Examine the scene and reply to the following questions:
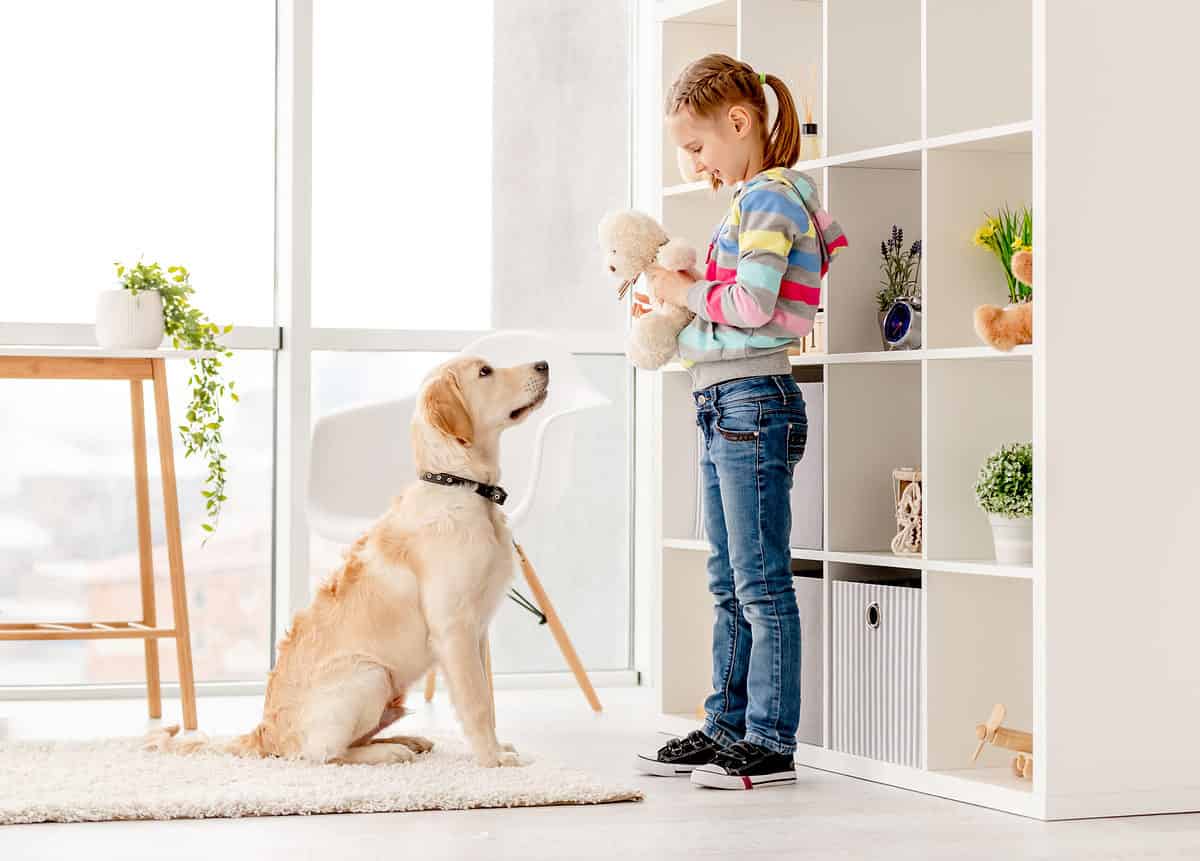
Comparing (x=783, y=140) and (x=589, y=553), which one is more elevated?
(x=783, y=140)

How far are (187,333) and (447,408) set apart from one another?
1.09 metres

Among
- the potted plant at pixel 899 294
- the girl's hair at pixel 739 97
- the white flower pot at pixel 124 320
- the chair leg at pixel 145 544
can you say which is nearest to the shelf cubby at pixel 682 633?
the potted plant at pixel 899 294

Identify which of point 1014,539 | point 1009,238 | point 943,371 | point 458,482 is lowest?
point 1014,539

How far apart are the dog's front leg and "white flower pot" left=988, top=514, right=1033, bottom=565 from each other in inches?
39.9

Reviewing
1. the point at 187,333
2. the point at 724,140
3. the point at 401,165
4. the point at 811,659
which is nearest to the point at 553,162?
the point at 401,165

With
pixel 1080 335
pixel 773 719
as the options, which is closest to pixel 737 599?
pixel 773 719

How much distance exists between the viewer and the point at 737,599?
2.99m

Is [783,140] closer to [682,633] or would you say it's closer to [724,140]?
[724,140]

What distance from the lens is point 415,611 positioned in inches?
112

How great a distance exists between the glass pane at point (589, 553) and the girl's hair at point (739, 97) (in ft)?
5.31

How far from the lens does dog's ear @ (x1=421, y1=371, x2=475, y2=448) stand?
2.87m

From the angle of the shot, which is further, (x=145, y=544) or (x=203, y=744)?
(x=145, y=544)

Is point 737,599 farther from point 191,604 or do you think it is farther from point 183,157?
point 183,157

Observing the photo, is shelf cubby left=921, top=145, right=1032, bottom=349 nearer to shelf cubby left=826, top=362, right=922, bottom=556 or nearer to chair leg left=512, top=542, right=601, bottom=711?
shelf cubby left=826, top=362, right=922, bottom=556
